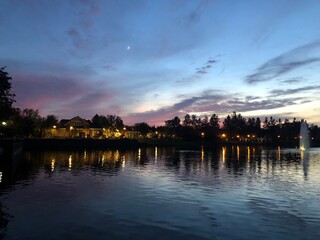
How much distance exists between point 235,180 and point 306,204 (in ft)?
44.6

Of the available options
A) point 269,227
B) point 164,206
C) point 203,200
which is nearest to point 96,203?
point 164,206

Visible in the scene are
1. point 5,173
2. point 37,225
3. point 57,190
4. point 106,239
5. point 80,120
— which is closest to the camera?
point 106,239

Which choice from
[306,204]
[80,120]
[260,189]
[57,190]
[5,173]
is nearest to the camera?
[306,204]

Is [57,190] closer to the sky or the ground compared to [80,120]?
closer to the ground

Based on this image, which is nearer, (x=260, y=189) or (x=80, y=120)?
(x=260, y=189)

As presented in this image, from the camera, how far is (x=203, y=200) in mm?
26797

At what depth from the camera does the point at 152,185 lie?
114 feet

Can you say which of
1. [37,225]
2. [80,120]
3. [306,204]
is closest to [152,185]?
[306,204]

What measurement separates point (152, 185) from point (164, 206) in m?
10.5

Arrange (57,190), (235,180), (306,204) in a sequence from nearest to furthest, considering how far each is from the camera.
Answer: (306,204) < (57,190) < (235,180)

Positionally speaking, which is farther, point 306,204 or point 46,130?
point 46,130

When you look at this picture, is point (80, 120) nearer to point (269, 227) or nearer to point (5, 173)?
point (5, 173)

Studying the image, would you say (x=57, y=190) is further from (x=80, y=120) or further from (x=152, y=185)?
(x=80, y=120)

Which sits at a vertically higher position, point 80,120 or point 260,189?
point 80,120
